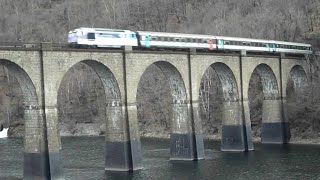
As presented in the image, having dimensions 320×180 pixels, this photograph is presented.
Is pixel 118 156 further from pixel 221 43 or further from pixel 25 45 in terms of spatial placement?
pixel 221 43

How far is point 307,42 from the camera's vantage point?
8019 centimetres

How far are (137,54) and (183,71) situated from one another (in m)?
6.60

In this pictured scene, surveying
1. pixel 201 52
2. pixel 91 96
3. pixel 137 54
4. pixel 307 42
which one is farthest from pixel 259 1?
pixel 137 54

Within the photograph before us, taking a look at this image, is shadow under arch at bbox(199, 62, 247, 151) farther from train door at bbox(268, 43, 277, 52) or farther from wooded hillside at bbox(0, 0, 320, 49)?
wooded hillside at bbox(0, 0, 320, 49)

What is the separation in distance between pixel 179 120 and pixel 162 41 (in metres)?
8.23

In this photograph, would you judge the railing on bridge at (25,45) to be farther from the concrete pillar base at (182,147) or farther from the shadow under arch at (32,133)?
the concrete pillar base at (182,147)

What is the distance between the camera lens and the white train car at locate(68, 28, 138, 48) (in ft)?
144

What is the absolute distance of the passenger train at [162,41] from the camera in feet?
146

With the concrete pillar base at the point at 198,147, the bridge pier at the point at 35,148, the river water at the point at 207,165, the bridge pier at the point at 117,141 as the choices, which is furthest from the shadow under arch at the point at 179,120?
the bridge pier at the point at 35,148

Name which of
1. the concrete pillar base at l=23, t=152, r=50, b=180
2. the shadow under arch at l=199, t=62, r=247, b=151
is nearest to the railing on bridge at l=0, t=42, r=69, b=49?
the concrete pillar base at l=23, t=152, r=50, b=180

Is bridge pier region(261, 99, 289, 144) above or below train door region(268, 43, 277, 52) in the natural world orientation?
→ below

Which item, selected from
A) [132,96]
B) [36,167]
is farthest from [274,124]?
[36,167]

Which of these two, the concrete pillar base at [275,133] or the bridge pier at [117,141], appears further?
the concrete pillar base at [275,133]

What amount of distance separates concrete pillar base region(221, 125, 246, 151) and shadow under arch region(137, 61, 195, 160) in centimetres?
Result: 835
